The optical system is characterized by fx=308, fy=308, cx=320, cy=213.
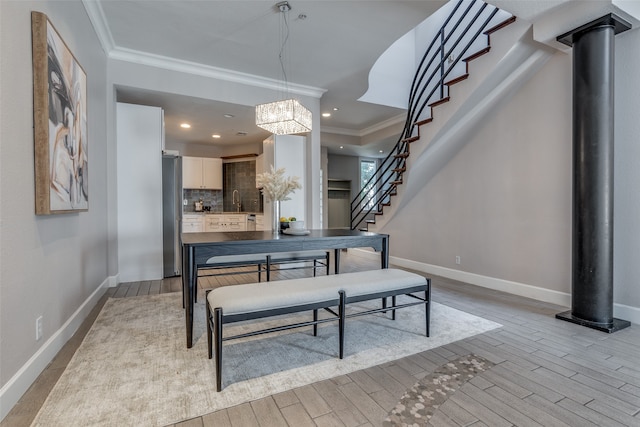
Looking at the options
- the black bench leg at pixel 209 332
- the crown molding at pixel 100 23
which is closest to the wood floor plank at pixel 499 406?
the black bench leg at pixel 209 332

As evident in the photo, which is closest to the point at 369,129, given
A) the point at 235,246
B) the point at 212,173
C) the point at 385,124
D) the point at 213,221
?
the point at 385,124

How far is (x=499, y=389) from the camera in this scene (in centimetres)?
181

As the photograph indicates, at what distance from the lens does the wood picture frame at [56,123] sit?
189 centimetres

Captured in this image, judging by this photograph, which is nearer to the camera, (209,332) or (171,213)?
(209,332)

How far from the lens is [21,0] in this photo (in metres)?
1.76

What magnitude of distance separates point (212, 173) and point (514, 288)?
6476mm

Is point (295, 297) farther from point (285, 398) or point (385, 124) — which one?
point (385, 124)

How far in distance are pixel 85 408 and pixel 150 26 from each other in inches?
145

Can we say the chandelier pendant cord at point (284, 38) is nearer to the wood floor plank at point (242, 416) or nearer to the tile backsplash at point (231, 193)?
the tile backsplash at point (231, 193)

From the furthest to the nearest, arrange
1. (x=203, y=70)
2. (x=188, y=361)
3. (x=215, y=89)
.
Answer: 1. (x=215, y=89)
2. (x=203, y=70)
3. (x=188, y=361)

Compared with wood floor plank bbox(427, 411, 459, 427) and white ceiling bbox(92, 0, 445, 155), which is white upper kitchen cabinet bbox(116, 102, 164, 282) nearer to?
white ceiling bbox(92, 0, 445, 155)

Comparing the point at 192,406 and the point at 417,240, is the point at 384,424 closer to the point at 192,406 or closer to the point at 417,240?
the point at 192,406

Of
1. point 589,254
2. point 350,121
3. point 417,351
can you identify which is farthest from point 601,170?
point 350,121

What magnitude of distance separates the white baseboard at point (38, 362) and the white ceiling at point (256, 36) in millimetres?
2961
